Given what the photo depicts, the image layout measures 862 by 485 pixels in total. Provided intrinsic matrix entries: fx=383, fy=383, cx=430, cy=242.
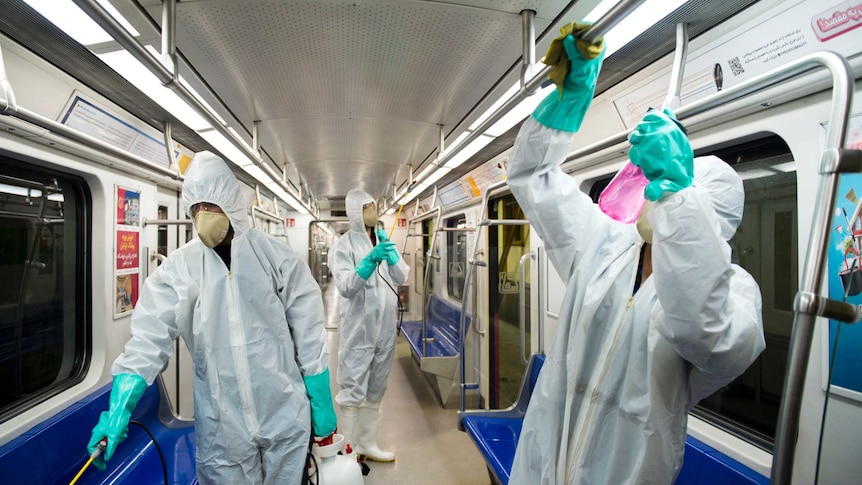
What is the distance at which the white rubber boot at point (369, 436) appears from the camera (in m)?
3.06

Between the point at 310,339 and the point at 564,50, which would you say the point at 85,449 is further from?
the point at 564,50

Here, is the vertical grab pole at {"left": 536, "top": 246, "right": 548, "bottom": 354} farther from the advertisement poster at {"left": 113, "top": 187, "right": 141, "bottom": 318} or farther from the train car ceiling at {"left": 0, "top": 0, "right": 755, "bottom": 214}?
the advertisement poster at {"left": 113, "top": 187, "right": 141, "bottom": 318}

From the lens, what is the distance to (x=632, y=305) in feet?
3.82

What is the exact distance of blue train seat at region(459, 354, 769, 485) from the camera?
152 cm

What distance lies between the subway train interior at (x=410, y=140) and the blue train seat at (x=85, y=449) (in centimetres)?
1

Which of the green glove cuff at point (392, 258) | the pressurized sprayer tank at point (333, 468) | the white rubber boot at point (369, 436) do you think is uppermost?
the green glove cuff at point (392, 258)

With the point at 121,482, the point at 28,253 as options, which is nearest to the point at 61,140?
the point at 28,253

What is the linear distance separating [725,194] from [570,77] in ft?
1.75

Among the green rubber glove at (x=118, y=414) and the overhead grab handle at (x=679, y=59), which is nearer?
the green rubber glove at (x=118, y=414)

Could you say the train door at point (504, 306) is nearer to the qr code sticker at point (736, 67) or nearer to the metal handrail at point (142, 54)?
the qr code sticker at point (736, 67)

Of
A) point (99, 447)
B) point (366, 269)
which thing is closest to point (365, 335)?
point (366, 269)

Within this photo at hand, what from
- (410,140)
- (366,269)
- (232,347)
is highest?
(410,140)

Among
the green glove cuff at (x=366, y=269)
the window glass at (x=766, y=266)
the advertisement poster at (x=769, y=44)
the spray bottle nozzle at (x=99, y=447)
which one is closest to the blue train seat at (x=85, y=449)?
the spray bottle nozzle at (x=99, y=447)

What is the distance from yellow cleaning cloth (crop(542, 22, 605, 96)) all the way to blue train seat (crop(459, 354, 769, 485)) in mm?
1620
